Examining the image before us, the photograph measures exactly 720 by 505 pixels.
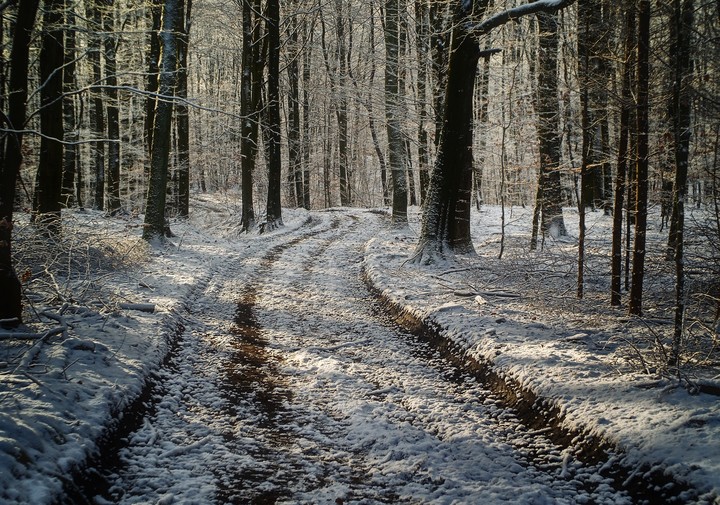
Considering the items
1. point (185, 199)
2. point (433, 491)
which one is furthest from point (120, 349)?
point (185, 199)

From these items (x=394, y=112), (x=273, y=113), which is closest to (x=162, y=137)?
(x=273, y=113)

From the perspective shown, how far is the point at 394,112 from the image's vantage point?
18719mm

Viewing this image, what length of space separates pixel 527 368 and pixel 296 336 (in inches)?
141

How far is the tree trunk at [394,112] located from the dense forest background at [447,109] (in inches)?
3.5

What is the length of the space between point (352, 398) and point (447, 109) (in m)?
7.85

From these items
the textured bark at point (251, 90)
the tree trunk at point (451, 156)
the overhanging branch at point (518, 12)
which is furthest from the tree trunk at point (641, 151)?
the textured bark at point (251, 90)

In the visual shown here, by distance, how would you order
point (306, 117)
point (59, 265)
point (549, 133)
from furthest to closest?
point (306, 117)
point (549, 133)
point (59, 265)

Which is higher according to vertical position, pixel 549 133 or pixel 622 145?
pixel 549 133

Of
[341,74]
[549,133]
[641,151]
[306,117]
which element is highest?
[341,74]

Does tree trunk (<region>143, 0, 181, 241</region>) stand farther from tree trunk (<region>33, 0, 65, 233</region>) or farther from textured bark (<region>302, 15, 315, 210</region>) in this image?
textured bark (<region>302, 15, 315, 210</region>)

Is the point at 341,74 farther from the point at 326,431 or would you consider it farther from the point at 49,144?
the point at 326,431

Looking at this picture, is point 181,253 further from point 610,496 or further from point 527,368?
point 610,496

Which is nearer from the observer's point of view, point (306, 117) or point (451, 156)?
point (451, 156)

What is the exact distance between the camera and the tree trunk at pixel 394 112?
18484 mm
